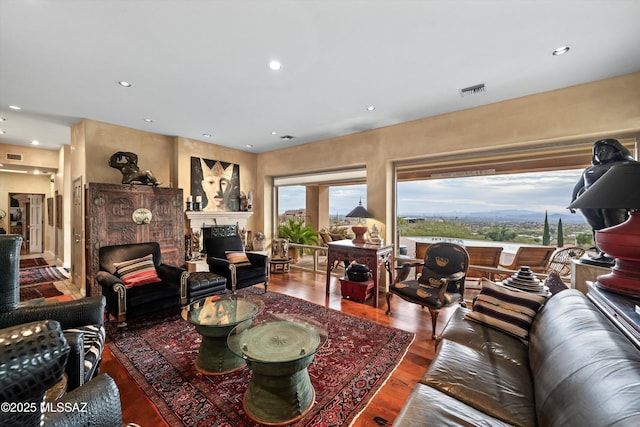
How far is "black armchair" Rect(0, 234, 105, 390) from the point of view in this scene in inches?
60.2

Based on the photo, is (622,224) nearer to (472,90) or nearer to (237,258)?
(472,90)

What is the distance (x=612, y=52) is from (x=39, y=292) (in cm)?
799

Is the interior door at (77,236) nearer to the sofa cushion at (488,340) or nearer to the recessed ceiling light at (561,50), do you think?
the sofa cushion at (488,340)

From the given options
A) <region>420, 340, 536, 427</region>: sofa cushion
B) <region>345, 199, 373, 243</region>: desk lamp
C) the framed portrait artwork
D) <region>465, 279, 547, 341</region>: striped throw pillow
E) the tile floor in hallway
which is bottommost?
the tile floor in hallway

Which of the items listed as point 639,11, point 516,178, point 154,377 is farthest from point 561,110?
point 154,377

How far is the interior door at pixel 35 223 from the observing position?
8.19 m

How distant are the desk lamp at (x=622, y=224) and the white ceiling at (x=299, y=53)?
1.32 meters

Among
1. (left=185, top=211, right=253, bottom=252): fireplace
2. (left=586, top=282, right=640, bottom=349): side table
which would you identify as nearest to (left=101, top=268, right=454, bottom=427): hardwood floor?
(left=586, top=282, right=640, bottom=349): side table

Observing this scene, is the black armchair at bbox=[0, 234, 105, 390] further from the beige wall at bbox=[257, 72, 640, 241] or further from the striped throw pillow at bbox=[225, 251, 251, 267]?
the beige wall at bbox=[257, 72, 640, 241]

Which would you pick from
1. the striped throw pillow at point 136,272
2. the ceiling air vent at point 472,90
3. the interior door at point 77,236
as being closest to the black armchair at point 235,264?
the striped throw pillow at point 136,272

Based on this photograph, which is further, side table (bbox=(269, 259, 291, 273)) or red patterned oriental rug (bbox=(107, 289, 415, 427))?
side table (bbox=(269, 259, 291, 273))

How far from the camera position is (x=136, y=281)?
3.10 meters

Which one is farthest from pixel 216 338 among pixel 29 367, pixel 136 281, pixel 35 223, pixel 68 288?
pixel 35 223

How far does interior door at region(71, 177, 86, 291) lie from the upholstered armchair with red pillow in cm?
138
